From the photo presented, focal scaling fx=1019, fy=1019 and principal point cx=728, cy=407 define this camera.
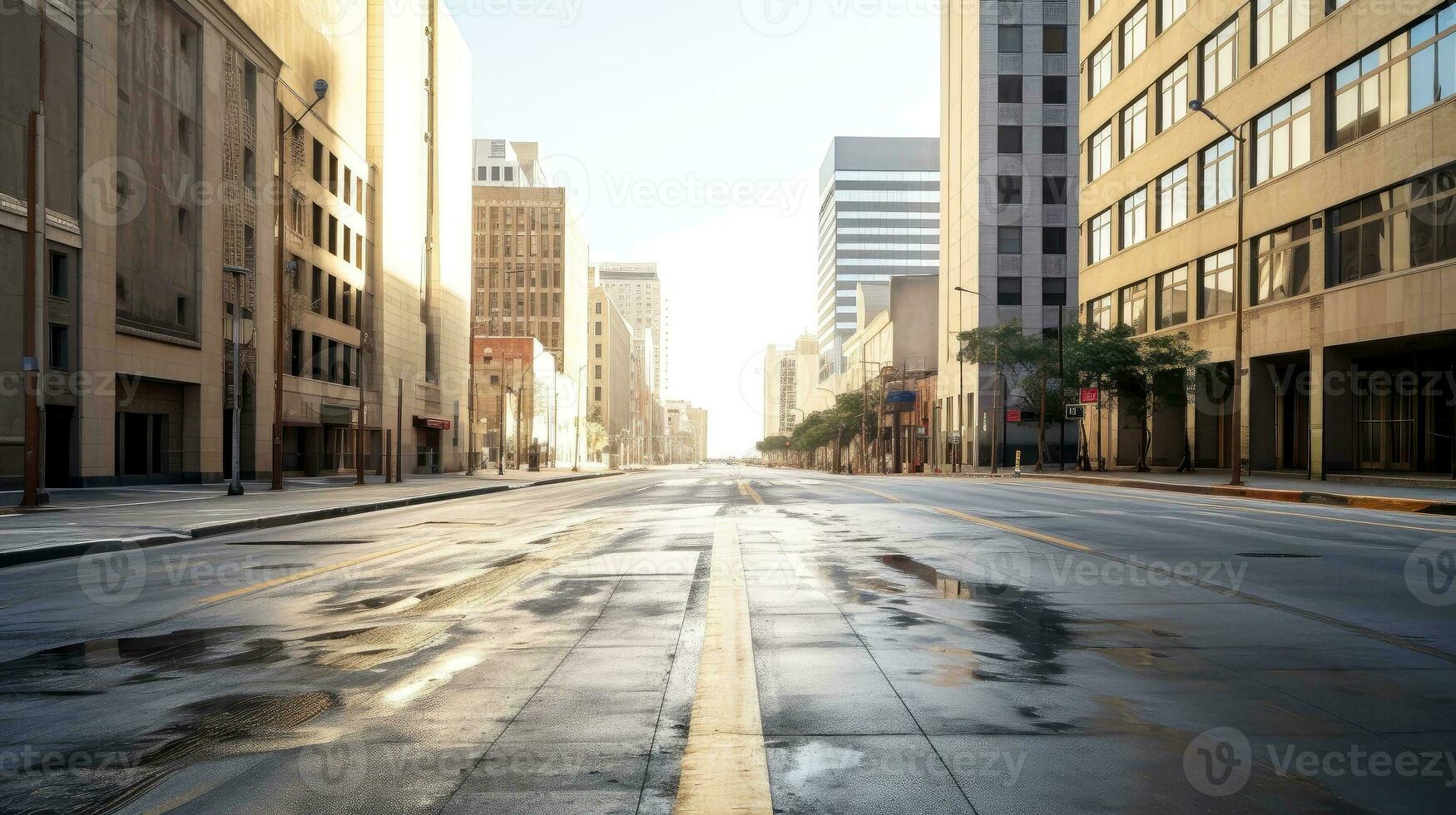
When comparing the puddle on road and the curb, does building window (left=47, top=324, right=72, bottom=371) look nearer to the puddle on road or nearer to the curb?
the puddle on road

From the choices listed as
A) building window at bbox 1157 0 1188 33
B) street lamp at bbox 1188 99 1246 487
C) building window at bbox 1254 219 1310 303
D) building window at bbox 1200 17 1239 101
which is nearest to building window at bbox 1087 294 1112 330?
street lamp at bbox 1188 99 1246 487

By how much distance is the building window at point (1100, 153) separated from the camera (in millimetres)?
57281

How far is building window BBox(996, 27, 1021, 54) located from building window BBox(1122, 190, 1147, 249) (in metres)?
32.3

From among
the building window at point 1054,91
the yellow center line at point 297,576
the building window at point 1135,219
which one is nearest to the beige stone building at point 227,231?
the yellow center line at point 297,576

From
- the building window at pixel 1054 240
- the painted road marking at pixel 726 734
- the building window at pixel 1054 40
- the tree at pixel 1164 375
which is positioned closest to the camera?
the painted road marking at pixel 726 734

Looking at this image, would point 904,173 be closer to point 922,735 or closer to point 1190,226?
point 1190,226

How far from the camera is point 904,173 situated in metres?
187

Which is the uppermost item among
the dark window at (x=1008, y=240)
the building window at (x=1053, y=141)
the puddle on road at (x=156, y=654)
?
the building window at (x=1053, y=141)

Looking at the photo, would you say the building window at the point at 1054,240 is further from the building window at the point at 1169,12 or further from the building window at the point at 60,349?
the building window at the point at 60,349

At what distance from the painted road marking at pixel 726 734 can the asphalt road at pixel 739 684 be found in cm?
2

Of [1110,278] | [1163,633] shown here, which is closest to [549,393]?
[1110,278]

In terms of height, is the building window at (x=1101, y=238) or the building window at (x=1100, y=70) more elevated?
the building window at (x=1100, y=70)

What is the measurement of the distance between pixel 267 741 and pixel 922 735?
2809mm

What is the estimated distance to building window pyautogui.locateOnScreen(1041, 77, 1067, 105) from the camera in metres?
82.1
